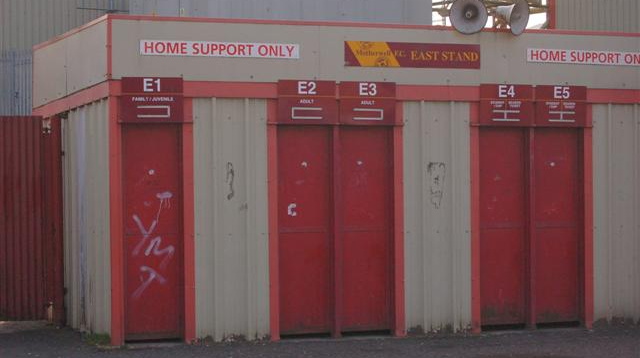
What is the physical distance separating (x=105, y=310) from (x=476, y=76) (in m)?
5.22

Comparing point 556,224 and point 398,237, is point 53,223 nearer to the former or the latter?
point 398,237

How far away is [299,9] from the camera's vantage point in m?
16.7

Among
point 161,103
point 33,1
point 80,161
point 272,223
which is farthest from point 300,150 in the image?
point 33,1

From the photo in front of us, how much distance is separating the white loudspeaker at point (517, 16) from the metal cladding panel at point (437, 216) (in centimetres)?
114

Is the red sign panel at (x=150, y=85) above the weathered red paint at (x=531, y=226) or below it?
above

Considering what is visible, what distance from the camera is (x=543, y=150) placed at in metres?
12.6

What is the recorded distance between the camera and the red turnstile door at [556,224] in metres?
12.5

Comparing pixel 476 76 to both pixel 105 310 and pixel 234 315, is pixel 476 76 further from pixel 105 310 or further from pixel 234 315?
pixel 105 310

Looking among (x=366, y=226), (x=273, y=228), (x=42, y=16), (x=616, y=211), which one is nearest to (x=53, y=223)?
(x=273, y=228)

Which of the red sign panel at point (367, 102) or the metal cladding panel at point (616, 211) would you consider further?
the metal cladding panel at point (616, 211)

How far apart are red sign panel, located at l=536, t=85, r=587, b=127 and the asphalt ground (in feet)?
8.57

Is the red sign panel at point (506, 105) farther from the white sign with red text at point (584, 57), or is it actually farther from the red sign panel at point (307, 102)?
the red sign panel at point (307, 102)

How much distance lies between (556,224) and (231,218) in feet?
→ 13.7

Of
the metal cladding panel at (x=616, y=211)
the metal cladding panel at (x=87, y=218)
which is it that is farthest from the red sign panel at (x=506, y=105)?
the metal cladding panel at (x=87, y=218)
